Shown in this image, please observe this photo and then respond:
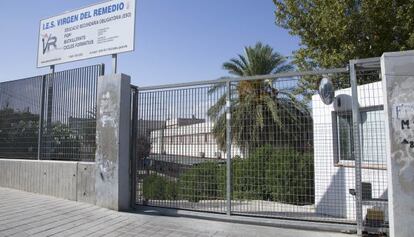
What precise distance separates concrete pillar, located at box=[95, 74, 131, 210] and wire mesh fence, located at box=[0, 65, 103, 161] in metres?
0.56

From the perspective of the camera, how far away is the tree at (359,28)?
1288 cm

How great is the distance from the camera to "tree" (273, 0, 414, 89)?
12.9 m

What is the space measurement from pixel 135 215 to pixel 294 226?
10.4ft

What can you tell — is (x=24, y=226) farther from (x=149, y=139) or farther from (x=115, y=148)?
(x=149, y=139)

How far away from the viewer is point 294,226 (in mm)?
6707

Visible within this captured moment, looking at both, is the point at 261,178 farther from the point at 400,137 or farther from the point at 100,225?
the point at 100,225

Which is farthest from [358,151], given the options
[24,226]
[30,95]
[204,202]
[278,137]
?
[30,95]

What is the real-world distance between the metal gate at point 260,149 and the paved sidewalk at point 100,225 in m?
0.70

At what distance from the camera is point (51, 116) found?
388 inches

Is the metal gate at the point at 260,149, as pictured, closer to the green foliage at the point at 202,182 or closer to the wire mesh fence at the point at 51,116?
the green foliage at the point at 202,182

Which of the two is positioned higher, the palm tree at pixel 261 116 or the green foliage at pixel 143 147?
the palm tree at pixel 261 116

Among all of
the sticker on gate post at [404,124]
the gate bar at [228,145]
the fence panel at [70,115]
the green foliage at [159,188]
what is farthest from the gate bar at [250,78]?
the green foliage at [159,188]

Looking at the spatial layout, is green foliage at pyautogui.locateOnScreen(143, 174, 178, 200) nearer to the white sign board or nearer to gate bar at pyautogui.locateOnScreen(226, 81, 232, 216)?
gate bar at pyautogui.locateOnScreen(226, 81, 232, 216)

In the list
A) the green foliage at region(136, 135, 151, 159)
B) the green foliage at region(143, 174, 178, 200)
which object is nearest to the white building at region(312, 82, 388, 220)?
the green foliage at region(143, 174, 178, 200)
